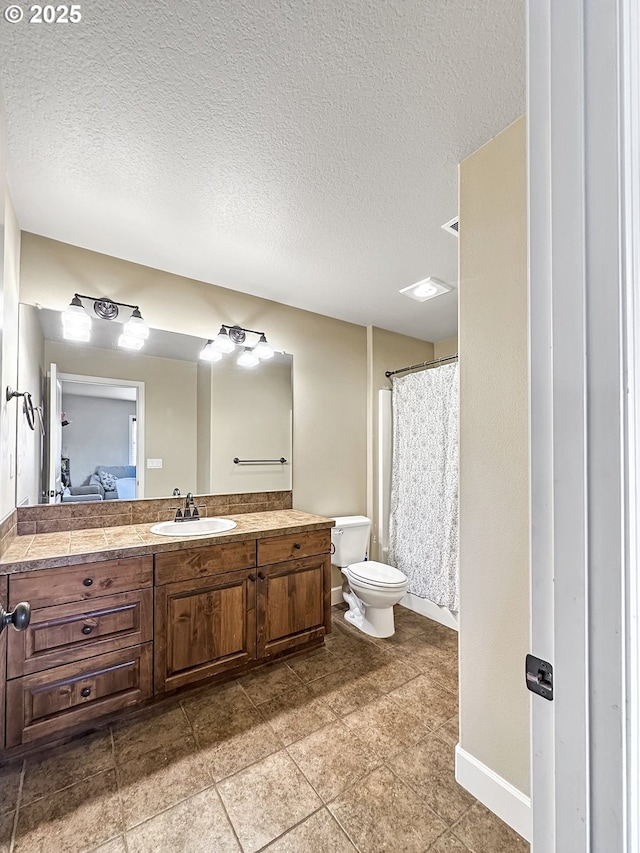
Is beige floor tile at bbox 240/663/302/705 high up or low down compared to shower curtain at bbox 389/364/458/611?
down

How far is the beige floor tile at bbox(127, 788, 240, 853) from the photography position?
1.20 meters

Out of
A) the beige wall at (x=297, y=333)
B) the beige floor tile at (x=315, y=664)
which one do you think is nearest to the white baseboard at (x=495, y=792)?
the beige floor tile at (x=315, y=664)

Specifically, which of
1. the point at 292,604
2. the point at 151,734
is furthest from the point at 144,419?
the point at 151,734

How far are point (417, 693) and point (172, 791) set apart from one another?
3.93 feet

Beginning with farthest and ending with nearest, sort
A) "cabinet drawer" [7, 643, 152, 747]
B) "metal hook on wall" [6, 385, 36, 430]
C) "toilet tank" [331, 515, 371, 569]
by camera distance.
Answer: "toilet tank" [331, 515, 371, 569] < "metal hook on wall" [6, 385, 36, 430] < "cabinet drawer" [7, 643, 152, 747]

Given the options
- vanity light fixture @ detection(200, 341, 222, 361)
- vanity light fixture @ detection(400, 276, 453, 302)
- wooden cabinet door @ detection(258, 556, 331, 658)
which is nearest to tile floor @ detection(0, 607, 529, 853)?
wooden cabinet door @ detection(258, 556, 331, 658)

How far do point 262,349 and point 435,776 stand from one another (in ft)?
8.00

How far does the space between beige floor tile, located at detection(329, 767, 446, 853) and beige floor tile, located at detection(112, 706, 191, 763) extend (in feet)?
2.46

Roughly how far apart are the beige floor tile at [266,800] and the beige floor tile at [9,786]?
732 mm

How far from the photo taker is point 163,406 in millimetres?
2404

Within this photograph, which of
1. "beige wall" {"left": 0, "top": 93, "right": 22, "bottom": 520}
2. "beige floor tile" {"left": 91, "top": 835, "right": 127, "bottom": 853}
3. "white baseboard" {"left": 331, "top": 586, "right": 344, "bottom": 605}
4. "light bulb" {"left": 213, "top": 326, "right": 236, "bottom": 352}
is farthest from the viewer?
"white baseboard" {"left": 331, "top": 586, "right": 344, "bottom": 605}

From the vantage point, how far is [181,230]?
76.7 inches

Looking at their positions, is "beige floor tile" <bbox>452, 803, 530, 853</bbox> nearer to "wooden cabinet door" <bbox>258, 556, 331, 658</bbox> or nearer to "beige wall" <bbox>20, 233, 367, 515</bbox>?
"wooden cabinet door" <bbox>258, 556, 331, 658</bbox>

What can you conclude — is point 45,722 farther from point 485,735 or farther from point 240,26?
point 240,26
